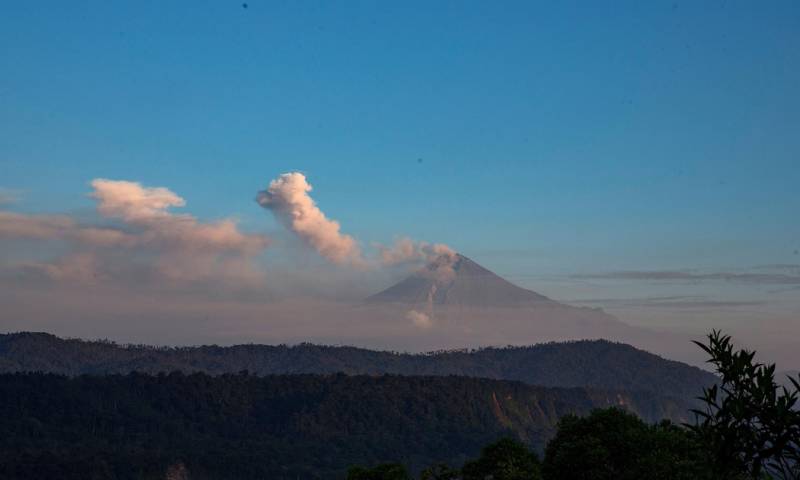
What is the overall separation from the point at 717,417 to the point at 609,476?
52.3m

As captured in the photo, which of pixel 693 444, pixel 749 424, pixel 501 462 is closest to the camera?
pixel 749 424

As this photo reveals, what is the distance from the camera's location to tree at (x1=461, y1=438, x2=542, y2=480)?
76062 millimetres

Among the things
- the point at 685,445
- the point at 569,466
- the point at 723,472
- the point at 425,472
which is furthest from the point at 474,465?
the point at 723,472

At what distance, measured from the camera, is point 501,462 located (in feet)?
259

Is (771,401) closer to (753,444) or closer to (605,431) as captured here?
(753,444)

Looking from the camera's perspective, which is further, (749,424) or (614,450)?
(614,450)

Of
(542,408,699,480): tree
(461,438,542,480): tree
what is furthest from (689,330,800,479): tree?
(461,438,542,480): tree

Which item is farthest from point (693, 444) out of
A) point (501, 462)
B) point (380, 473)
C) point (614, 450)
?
point (380, 473)

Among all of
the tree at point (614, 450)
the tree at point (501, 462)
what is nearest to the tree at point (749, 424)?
the tree at point (614, 450)

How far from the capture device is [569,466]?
73.3 meters

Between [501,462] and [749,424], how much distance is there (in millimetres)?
60518

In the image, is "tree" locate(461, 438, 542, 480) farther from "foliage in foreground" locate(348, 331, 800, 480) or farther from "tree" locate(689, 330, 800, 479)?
"tree" locate(689, 330, 800, 479)

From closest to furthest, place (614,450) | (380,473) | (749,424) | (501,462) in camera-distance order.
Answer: (749,424) < (614,450) < (380,473) < (501,462)

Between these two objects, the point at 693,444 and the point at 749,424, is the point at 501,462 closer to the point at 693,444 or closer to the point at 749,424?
the point at 693,444
